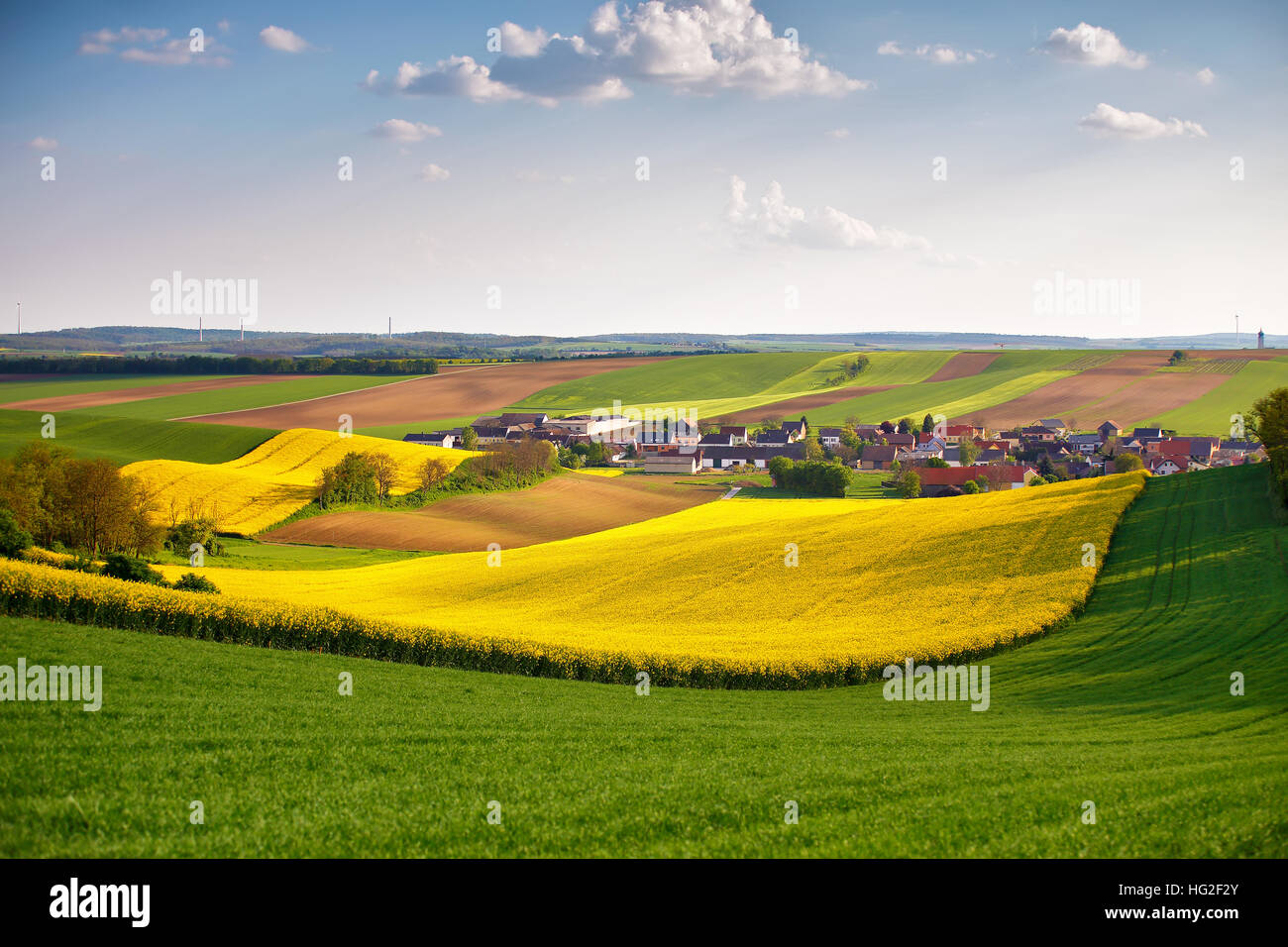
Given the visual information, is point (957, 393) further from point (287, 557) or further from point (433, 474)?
point (287, 557)

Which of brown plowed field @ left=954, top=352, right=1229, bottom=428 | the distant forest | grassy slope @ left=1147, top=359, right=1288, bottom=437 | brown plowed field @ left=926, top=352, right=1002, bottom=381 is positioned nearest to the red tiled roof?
grassy slope @ left=1147, top=359, right=1288, bottom=437

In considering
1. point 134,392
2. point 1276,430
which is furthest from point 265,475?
point 134,392

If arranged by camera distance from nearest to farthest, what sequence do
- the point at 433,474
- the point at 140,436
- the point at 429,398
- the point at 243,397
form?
the point at 433,474 < the point at 140,436 < the point at 243,397 < the point at 429,398
